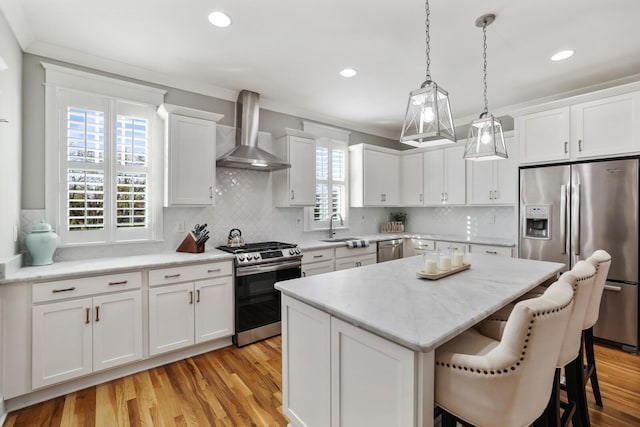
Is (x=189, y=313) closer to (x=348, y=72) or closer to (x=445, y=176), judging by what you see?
(x=348, y=72)

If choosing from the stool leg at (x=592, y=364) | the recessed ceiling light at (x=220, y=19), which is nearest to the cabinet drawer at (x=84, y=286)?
the recessed ceiling light at (x=220, y=19)

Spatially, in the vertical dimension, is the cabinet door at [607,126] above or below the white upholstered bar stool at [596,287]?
above

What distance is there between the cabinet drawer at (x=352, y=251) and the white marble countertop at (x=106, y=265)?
5.01 feet

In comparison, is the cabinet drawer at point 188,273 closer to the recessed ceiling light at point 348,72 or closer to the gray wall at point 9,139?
the gray wall at point 9,139

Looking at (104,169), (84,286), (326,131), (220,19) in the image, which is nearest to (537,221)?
(326,131)

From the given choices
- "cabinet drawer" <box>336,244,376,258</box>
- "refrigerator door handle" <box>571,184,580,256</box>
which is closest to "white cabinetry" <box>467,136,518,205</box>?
"refrigerator door handle" <box>571,184,580,256</box>

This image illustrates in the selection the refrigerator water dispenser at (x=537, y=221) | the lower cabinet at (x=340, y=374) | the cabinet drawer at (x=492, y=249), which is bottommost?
the lower cabinet at (x=340, y=374)

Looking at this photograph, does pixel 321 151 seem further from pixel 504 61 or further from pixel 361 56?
pixel 504 61

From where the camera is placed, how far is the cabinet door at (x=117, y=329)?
7.87ft

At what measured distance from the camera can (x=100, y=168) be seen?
2.88 meters

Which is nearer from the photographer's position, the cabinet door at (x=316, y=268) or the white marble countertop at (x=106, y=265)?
the white marble countertop at (x=106, y=265)

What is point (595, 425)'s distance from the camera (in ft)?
6.37

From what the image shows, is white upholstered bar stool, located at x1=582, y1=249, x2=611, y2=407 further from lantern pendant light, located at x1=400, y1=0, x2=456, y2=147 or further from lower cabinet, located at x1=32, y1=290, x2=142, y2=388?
lower cabinet, located at x1=32, y1=290, x2=142, y2=388

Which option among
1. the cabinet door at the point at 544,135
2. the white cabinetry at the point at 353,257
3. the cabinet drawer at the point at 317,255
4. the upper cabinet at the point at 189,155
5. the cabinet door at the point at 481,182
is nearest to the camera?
the upper cabinet at the point at 189,155
